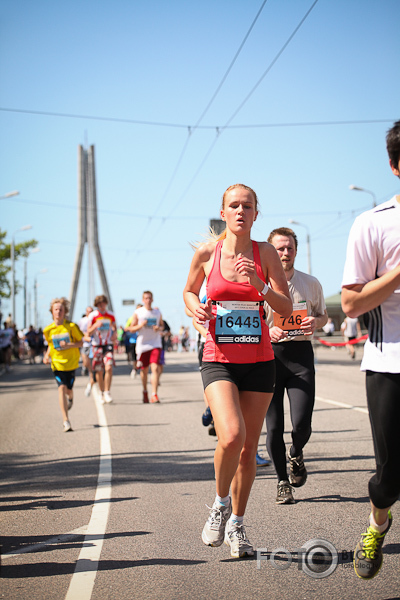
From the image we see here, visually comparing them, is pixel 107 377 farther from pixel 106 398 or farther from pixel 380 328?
pixel 380 328

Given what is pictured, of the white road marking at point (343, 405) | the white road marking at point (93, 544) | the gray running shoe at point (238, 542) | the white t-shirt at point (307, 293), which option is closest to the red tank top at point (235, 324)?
the gray running shoe at point (238, 542)

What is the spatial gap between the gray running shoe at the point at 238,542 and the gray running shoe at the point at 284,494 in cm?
136

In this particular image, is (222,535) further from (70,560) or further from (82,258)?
(82,258)

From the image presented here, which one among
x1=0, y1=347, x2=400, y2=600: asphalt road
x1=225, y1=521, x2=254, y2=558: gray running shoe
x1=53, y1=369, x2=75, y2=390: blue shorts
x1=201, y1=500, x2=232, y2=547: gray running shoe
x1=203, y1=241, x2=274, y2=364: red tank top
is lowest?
x1=0, y1=347, x2=400, y2=600: asphalt road

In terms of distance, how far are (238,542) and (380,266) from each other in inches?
73.3

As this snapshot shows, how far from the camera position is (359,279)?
3.21m

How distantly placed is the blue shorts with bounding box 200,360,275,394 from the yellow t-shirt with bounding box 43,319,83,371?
257 inches

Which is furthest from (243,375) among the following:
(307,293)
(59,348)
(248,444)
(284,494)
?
(59,348)

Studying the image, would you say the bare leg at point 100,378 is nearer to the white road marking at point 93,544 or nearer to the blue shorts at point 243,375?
the white road marking at point 93,544

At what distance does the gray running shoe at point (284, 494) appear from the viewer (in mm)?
5508

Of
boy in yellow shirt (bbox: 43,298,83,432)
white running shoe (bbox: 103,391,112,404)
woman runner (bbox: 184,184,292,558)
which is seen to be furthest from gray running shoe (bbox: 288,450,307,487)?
white running shoe (bbox: 103,391,112,404)

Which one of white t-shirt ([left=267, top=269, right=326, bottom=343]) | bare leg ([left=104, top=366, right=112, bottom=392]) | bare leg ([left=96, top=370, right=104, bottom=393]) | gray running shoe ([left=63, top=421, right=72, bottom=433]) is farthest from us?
bare leg ([left=96, top=370, right=104, bottom=393])

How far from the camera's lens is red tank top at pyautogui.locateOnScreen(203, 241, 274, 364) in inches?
163

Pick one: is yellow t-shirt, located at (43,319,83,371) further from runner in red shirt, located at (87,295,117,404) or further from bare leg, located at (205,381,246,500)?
bare leg, located at (205,381,246,500)
